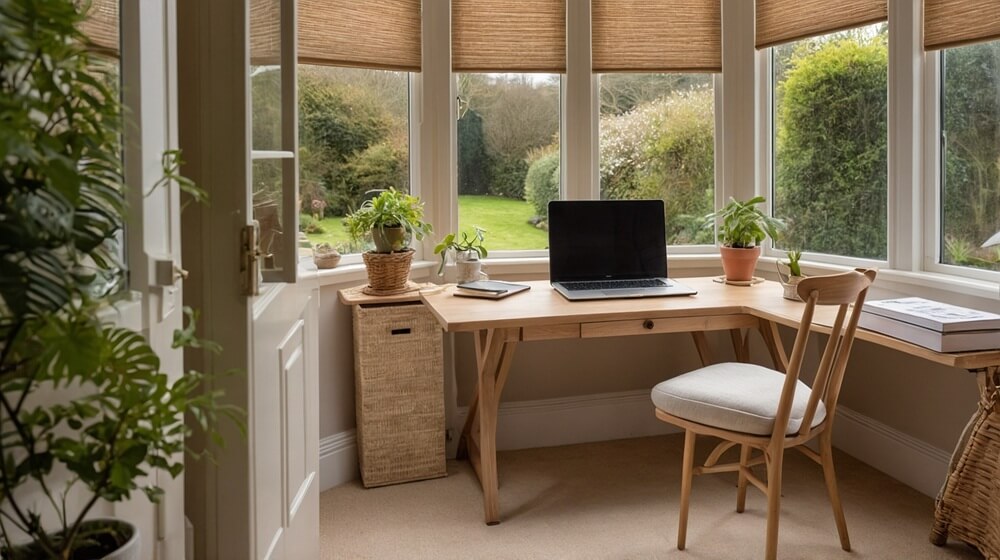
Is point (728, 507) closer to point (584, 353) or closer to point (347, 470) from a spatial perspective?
point (584, 353)

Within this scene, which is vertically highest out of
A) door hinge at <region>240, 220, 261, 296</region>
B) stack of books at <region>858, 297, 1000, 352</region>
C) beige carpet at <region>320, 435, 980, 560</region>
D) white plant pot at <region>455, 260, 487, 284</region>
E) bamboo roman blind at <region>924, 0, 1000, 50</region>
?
bamboo roman blind at <region>924, 0, 1000, 50</region>

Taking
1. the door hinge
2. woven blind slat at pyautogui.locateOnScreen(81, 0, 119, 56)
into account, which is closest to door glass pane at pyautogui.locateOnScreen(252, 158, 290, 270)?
the door hinge

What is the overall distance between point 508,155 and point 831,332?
5.44ft

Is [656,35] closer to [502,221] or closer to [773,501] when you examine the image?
[502,221]

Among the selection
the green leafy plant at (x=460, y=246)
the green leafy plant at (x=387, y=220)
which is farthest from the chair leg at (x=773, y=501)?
the green leafy plant at (x=387, y=220)

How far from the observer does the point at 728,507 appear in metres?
2.66

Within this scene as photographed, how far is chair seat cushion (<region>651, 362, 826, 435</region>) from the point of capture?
2127 millimetres

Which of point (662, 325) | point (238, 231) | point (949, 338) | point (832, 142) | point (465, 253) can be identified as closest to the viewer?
point (238, 231)

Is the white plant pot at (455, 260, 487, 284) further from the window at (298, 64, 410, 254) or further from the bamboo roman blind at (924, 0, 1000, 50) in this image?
the bamboo roman blind at (924, 0, 1000, 50)

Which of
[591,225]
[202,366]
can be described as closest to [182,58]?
[202,366]

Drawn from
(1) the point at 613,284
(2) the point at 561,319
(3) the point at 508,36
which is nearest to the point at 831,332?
(2) the point at 561,319

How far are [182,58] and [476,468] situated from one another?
1978 millimetres

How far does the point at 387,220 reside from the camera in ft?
9.36

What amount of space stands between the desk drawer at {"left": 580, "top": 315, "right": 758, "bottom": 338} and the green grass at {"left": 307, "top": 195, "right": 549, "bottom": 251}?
0.94 m
